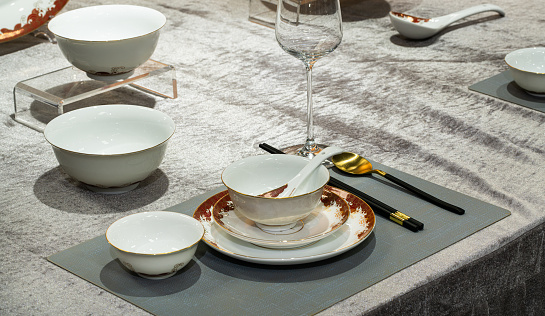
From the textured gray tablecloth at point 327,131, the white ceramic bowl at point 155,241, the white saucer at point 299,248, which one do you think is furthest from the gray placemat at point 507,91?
the white ceramic bowl at point 155,241

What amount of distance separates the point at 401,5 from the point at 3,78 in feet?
3.35

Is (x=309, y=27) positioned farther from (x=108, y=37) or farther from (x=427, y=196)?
(x=108, y=37)

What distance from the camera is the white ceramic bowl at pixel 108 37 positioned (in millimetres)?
1128

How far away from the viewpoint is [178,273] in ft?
2.36

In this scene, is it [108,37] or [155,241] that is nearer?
[155,241]

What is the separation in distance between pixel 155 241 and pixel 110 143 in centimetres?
29

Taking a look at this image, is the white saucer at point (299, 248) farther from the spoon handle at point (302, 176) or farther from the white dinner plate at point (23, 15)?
the white dinner plate at point (23, 15)

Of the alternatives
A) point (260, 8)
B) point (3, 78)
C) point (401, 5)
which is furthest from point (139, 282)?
point (401, 5)

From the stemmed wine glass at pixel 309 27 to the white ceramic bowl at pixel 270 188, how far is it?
0.18 metres

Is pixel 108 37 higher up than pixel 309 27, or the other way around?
pixel 309 27

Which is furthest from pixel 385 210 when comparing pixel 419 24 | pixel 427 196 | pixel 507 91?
pixel 419 24

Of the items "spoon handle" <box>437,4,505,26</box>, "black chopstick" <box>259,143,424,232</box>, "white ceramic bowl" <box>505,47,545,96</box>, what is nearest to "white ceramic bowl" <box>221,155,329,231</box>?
"black chopstick" <box>259,143,424,232</box>

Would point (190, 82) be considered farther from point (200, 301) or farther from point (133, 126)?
point (200, 301)

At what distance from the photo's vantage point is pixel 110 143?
0.98 meters
